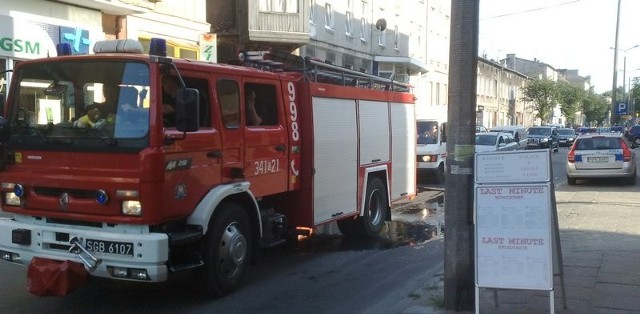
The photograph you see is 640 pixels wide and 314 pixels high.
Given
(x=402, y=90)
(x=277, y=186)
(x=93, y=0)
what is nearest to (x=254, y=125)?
(x=277, y=186)

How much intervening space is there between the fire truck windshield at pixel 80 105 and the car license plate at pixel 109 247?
2.83 ft

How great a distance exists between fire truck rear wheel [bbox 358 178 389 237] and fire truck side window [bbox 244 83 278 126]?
2.85m

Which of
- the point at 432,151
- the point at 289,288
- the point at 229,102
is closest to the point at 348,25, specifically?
the point at 432,151

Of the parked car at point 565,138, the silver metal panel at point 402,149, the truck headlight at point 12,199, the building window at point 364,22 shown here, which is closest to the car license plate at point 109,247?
the truck headlight at point 12,199

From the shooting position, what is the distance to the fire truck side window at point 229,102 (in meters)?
6.96

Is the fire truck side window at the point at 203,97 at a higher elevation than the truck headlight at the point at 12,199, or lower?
higher

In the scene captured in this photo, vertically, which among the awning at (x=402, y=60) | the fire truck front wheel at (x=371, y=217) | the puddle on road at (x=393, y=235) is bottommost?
the puddle on road at (x=393, y=235)

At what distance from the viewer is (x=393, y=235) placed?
10.9m

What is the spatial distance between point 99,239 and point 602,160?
617 inches

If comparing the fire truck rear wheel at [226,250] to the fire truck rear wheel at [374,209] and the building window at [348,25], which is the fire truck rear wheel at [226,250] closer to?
the fire truck rear wheel at [374,209]

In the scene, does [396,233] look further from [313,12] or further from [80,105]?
[313,12]

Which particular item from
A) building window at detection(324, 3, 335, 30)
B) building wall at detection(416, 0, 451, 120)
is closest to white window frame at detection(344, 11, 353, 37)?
building window at detection(324, 3, 335, 30)

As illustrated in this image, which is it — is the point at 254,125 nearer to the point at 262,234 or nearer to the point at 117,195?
the point at 262,234

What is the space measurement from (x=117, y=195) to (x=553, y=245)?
13.1 feet
